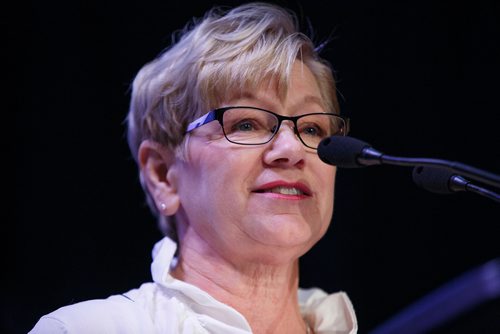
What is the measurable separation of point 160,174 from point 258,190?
373 millimetres

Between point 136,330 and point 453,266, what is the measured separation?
144 cm

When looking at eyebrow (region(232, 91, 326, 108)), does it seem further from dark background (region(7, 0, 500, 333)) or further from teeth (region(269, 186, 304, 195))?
dark background (region(7, 0, 500, 333))

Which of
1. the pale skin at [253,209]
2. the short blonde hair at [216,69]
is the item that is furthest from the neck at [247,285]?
the short blonde hair at [216,69]

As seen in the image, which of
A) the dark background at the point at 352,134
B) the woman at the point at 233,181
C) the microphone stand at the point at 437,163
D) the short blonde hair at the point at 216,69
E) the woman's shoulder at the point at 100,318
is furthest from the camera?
the dark background at the point at 352,134

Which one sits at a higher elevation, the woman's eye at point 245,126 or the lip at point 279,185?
the woman's eye at point 245,126

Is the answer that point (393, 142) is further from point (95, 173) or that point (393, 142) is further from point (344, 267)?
point (95, 173)

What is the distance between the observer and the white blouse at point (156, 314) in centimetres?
154

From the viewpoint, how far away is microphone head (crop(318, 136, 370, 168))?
4.35 ft

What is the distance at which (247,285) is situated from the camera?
1746 millimetres

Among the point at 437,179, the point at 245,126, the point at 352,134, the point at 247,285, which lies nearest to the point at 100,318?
the point at 247,285

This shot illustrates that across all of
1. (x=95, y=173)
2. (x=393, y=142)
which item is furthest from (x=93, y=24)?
(x=393, y=142)

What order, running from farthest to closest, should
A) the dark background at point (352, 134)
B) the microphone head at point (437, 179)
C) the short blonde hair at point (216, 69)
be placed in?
1. the dark background at point (352, 134)
2. the short blonde hair at point (216, 69)
3. the microphone head at point (437, 179)

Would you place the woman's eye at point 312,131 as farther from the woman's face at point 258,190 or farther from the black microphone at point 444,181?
the black microphone at point 444,181

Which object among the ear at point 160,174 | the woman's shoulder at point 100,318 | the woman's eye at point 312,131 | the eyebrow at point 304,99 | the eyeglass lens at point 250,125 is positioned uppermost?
the eyebrow at point 304,99
